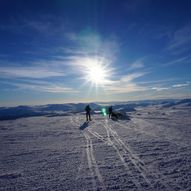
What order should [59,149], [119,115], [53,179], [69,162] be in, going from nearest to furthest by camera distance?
[53,179], [69,162], [59,149], [119,115]

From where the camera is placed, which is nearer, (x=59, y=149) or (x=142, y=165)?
(x=142, y=165)

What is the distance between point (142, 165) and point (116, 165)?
1.04 meters

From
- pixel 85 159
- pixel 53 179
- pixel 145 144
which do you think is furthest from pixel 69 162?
pixel 145 144

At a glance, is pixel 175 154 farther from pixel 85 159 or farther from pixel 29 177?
pixel 29 177

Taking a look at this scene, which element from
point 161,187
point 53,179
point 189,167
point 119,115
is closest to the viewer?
point 161,187

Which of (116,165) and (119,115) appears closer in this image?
(116,165)

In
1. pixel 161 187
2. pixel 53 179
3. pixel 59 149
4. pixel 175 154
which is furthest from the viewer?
pixel 59 149

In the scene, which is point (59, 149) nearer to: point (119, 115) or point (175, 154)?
point (175, 154)

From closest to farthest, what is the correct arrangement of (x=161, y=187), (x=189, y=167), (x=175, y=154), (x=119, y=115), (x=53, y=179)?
(x=161, y=187), (x=53, y=179), (x=189, y=167), (x=175, y=154), (x=119, y=115)

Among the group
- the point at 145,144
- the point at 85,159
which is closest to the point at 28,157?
the point at 85,159

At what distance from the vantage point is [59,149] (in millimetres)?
12594

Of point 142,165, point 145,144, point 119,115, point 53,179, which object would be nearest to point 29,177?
point 53,179

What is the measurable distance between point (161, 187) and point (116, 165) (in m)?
2.57

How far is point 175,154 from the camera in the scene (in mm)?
10484
